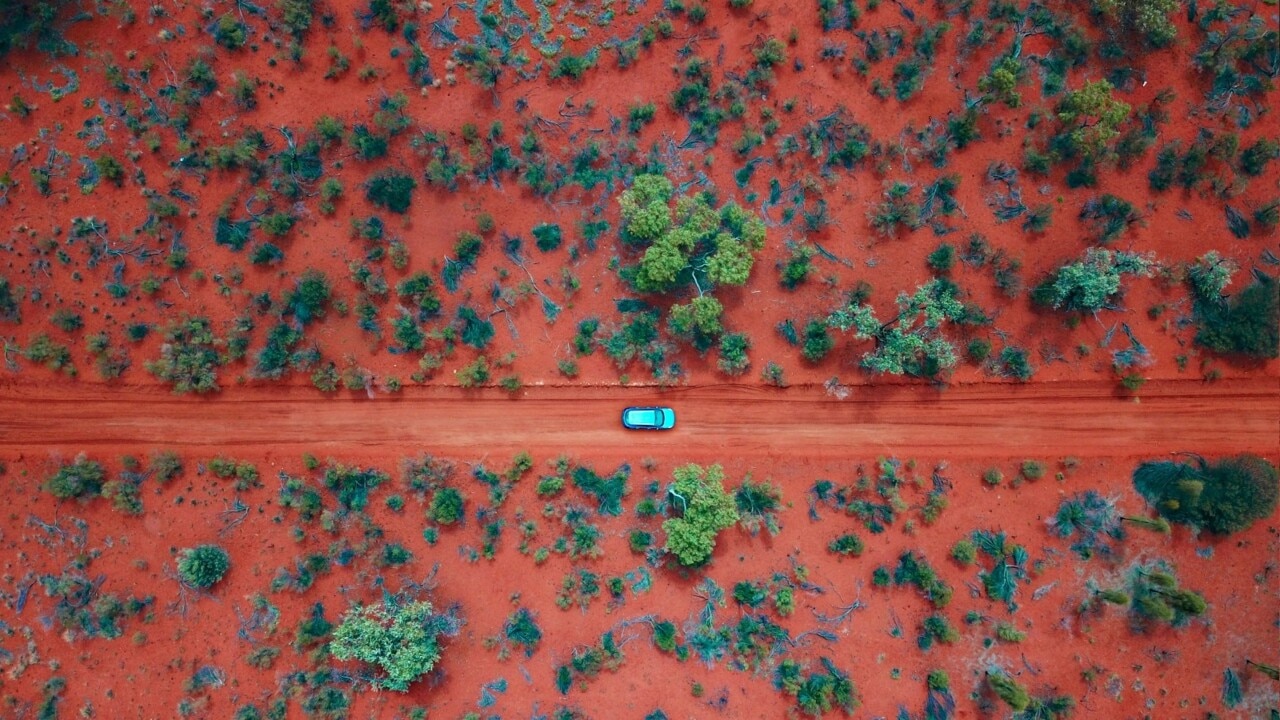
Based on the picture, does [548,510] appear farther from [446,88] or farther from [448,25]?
[448,25]

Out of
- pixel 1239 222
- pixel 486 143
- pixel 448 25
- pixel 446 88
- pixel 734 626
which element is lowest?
pixel 734 626

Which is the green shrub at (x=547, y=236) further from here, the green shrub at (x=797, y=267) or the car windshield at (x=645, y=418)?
the green shrub at (x=797, y=267)

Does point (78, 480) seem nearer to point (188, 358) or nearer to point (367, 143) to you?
point (188, 358)

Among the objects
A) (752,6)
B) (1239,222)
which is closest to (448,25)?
(752,6)

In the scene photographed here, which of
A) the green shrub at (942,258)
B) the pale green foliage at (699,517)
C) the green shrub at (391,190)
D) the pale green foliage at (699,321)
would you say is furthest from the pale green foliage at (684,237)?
the green shrub at (391,190)

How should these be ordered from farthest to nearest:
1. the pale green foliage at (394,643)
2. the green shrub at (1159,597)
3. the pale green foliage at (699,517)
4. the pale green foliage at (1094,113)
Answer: the pale green foliage at (1094,113) < the green shrub at (1159,597) < the pale green foliage at (699,517) < the pale green foliage at (394,643)

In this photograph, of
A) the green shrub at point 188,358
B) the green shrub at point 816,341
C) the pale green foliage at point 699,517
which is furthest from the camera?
the green shrub at point 816,341
